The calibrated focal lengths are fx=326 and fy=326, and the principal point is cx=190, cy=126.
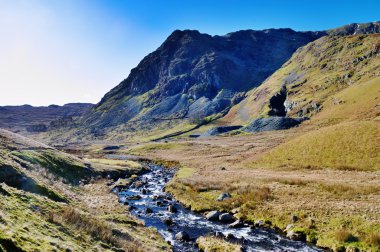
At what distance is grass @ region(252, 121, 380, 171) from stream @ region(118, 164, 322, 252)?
3261 cm

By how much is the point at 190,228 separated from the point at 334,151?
4468 cm

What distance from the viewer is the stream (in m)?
30.3

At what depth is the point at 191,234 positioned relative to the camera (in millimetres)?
34125

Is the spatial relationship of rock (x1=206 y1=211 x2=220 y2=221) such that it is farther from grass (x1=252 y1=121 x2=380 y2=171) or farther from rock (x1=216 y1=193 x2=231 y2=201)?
grass (x1=252 y1=121 x2=380 y2=171)

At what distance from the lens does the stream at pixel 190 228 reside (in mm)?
30319

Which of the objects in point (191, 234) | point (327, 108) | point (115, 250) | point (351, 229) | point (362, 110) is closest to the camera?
point (115, 250)

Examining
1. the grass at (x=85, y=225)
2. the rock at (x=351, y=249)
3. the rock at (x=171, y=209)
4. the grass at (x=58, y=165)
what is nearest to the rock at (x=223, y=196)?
the rock at (x=171, y=209)

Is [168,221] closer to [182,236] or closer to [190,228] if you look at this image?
[190,228]

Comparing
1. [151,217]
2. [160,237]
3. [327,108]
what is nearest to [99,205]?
[151,217]

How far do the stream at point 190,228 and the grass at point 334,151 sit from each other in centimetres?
3261

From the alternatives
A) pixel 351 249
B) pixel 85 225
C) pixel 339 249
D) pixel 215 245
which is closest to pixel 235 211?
pixel 215 245

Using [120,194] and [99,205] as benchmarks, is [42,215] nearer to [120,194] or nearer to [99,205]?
[99,205]

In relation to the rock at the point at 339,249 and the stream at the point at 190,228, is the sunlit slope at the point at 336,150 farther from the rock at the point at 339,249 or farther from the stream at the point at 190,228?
the rock at the point at 339,249

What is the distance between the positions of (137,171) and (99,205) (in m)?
51.0
